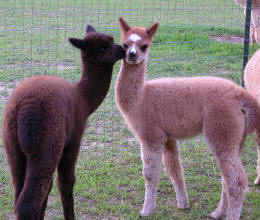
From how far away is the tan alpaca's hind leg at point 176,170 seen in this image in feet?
15.3

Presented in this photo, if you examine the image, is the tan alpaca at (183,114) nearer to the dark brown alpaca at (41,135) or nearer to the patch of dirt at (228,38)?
the dark brown alpaca at (41,135)

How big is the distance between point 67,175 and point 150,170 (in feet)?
3.37

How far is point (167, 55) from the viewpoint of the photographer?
9.61m

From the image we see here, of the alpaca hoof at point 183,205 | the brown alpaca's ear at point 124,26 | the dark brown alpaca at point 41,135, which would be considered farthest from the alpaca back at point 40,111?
the alpaca hoof at point 183,205

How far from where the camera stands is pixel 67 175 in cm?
366

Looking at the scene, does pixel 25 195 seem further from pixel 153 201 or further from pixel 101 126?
pixel 101 126

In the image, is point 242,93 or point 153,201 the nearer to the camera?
point 242,93

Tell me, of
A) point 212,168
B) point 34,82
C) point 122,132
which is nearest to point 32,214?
point 34,82

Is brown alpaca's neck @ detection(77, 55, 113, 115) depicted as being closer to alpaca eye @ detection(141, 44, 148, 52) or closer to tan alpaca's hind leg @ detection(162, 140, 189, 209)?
alpaca eye @ detection(141, 44, 148, 52)

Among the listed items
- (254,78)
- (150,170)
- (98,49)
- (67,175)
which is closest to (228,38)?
(254,78)

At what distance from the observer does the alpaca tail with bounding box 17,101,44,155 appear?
3086 mm

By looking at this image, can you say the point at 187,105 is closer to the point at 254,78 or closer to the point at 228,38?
the point at 254,78

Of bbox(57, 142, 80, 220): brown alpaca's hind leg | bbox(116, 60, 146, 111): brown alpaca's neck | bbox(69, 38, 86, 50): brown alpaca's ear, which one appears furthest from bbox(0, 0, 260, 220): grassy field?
bbox(69, 38, 86, 50): brown alpaca's ear

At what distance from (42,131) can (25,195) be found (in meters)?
0.44
